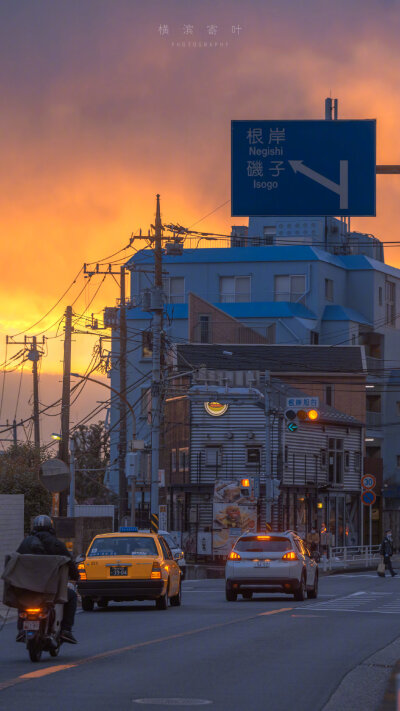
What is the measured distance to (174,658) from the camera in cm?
1530

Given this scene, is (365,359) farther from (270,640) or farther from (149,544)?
(270,640)

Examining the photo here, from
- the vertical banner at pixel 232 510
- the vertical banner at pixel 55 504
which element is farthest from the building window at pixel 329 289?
the vertical banner at pixel 55 504

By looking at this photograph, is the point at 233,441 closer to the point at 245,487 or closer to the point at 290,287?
the point at 245,487

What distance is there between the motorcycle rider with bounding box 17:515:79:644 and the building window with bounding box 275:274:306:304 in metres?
Result: 64.5

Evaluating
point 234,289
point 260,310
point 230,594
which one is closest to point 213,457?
point 260,310

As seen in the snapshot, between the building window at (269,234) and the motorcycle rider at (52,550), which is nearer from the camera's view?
the motorcycle rider at (52,550)

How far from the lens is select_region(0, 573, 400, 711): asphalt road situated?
11.6m

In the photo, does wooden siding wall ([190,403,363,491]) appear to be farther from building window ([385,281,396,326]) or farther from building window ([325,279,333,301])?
building window ([385,281,396,326])

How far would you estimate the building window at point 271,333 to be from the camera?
255 feet

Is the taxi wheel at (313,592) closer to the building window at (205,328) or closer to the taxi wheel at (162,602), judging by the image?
the taxi wheel at (162,602)

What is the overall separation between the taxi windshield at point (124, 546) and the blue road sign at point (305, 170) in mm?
9187

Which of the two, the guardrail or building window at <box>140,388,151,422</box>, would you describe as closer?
the guardrail

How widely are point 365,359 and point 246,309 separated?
8026mm

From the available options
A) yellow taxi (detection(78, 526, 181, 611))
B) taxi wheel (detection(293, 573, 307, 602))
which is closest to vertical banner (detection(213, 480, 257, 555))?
taxi wheel (detection(293, 573, 307, 602))
